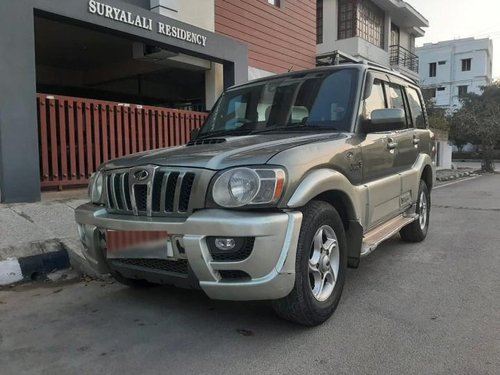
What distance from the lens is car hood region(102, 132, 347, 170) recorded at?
3.03 metres

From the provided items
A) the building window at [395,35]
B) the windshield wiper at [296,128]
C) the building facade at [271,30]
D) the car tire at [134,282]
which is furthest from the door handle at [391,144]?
the building window at [395,35]

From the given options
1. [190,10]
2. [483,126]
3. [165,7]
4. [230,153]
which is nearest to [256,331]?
[230,153]

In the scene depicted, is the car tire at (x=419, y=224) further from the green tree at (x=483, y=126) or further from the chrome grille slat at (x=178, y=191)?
the green tree at (x=483, y=126)

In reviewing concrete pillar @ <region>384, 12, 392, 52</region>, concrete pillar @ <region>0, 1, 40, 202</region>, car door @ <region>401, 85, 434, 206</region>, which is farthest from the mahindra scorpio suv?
concrete pillar @ <region>384, 12, 392, 52</region>

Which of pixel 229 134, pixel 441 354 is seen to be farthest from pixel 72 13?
pixel 441 354

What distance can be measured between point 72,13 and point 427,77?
55003 millimetres

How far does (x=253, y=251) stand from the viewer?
282 cm

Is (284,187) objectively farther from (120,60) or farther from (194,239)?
(120,60)

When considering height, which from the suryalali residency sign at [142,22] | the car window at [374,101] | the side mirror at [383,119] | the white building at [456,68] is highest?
the white building at [456,68]

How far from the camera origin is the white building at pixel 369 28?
20.3 meters

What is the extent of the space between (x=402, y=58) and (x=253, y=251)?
23609 mm

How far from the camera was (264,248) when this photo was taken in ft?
9.23

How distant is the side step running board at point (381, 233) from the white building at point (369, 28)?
15.2m

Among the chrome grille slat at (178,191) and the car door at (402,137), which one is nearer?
the chrome grille slat at (178,191)
